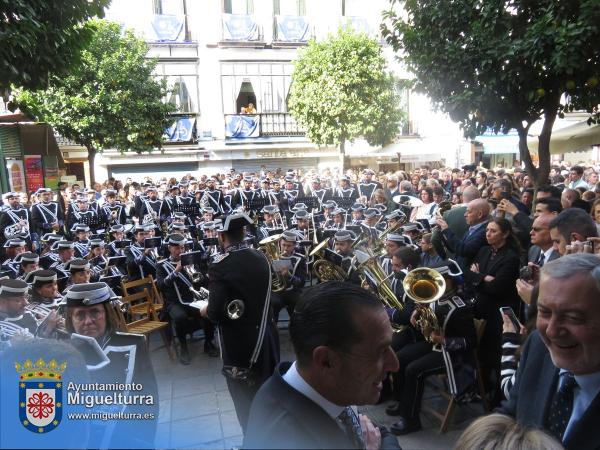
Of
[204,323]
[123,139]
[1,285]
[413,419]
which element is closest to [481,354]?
[413,419]

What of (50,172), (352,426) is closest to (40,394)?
(352,426)

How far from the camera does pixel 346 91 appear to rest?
67.9 ft

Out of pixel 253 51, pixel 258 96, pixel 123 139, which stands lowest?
pixel 123 139

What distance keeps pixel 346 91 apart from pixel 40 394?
67.6 ft

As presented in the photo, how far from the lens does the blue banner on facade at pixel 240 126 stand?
25641mm

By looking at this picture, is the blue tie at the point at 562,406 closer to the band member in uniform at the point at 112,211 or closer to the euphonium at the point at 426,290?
the euphonium at the point at 426,290

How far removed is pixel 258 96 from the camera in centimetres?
2600

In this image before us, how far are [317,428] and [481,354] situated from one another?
3952 millimetres

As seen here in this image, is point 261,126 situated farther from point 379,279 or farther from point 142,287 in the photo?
point 379,279

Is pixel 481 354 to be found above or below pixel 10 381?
below

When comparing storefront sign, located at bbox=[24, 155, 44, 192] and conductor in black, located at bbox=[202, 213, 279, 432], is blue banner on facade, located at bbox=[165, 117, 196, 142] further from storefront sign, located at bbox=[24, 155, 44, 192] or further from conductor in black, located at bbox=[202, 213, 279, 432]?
conductor in black, located at bbox=[202, 213, 279, 432]

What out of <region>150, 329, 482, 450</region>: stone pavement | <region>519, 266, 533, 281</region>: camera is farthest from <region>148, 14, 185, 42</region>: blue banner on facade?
<region>519, 266, 533, 281</region>: camera

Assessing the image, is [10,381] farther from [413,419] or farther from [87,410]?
[413,419]

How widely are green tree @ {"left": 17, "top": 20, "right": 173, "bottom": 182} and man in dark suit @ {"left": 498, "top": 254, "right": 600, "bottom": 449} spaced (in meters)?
17.7
